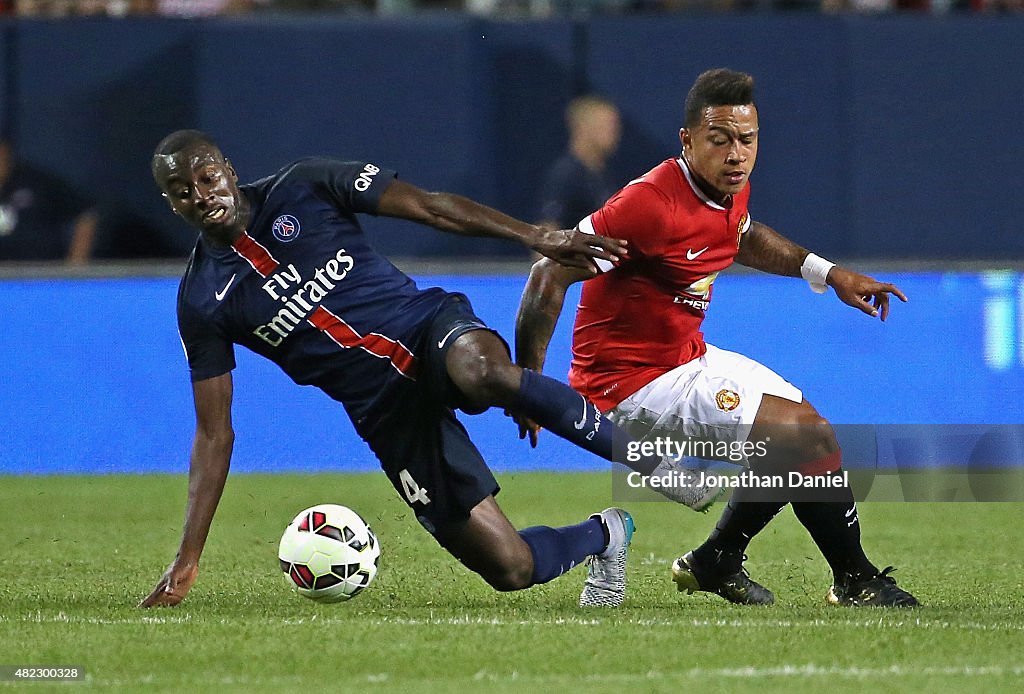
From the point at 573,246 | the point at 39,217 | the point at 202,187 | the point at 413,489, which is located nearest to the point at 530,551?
the point at 413,489

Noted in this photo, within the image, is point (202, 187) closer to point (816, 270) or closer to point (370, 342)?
point (370, 342)

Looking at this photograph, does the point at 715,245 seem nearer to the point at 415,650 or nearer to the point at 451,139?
the point at 415,650

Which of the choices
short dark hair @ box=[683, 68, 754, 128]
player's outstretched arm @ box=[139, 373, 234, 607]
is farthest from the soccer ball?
short dark hair @ box=[683, 68, 754, 128]

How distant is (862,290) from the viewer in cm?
656

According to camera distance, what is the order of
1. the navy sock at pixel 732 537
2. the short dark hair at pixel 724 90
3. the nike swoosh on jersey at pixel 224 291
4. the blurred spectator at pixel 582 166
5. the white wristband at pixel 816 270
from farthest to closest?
1. the blurred spectator at pixel 582 166
2. the white wristband at pixel 816 270
3. the navy sock at pixel 732 537
4. the short dark hair at pixel 724 90
5. the nike swoosh on jersey at pixel 224 291

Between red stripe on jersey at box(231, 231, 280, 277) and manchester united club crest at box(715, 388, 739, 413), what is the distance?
5.91 feet

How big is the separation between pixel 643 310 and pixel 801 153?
18.9 feet

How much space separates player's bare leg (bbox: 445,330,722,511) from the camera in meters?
5.90

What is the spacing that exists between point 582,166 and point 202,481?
6258 mm

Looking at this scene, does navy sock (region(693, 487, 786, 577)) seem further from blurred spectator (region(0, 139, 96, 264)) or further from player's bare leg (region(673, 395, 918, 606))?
blurred spectator (region(0, 139, 96, 264))

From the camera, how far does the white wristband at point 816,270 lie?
682 cm

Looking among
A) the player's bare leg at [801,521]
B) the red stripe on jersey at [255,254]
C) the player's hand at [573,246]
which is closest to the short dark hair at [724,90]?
the player's hand at [573,246]

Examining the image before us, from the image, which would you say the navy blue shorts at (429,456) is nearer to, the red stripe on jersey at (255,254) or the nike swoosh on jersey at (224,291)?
the red stripe on jersey at (255,254)

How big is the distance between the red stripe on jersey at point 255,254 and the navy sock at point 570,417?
3.48ft
